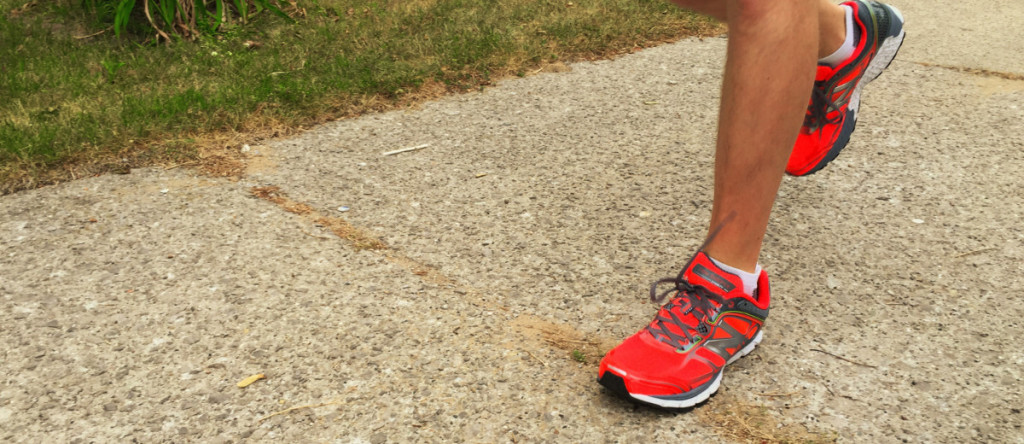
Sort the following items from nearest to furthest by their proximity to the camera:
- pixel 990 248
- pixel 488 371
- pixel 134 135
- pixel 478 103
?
pixel 488 371 < pixel 990 248 < pixel 134 135 < pixel 478 103

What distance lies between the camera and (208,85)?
3.29 m

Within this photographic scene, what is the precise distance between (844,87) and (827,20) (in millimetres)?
229

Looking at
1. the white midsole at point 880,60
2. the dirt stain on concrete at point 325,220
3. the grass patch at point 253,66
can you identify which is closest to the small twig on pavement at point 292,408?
the dirt stain on concrete at point 325,220

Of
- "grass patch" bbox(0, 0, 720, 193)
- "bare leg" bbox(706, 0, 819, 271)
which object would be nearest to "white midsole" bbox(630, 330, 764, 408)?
"bare leg" bbox(706, 0, 819, 271)

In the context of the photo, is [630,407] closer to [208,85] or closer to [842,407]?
[842,407]

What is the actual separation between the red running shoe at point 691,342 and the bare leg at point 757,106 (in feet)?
0.27

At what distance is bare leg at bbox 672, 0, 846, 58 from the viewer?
78.7 inches

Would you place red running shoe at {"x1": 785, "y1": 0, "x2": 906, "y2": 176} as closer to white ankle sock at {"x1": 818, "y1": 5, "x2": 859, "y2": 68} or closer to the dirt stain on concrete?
white ankle sock at {"x1": 818, "y1": 5, "x2": 859, "y2": 68}

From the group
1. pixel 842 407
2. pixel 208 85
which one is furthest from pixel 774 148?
pixel 208 85

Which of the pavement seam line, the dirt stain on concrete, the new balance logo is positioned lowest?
the dirt stain on concrete

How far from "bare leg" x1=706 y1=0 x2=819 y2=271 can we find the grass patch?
181cm

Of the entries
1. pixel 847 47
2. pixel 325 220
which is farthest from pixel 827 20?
pixel 325 220

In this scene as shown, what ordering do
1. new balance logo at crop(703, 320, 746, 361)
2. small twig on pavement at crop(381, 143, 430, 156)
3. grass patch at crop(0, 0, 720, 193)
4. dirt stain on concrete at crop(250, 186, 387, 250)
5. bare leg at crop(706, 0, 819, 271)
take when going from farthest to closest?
small twig on pavement at crop(381, 143, 430, 156) → grass patch at crop(0, 0, 720, 193) → dirt stain on concrete at crop(250, 186, 387, 250) → new balance logo at crop(703, 320, 746, 361) → bare leg at crop(706, 0, 819, 271)

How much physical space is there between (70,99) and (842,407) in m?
2.83
